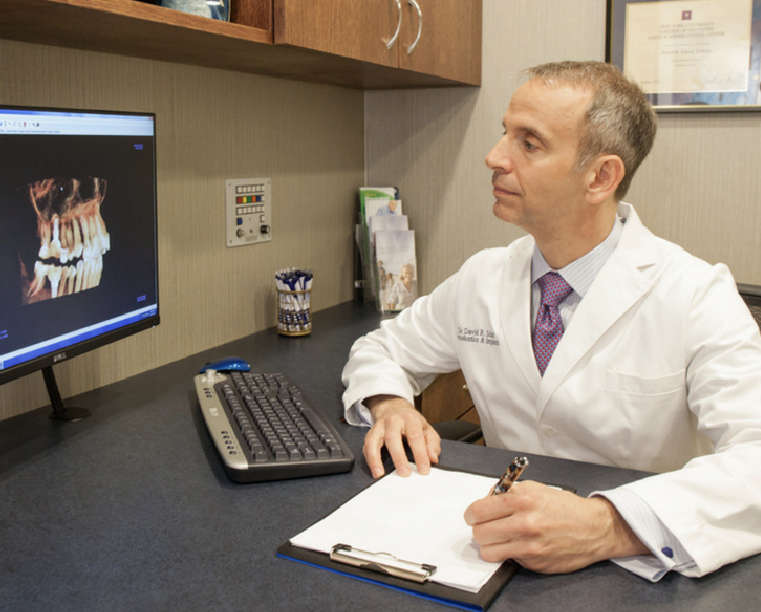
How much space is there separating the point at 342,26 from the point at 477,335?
69 cm

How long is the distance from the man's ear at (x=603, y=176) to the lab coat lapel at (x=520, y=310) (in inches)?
6.8

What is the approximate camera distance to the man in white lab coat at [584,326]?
4.05ft

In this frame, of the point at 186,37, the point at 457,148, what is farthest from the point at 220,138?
the point at 457,148

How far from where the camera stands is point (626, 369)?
52.2 inches

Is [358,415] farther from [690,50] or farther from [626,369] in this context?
[690,50]

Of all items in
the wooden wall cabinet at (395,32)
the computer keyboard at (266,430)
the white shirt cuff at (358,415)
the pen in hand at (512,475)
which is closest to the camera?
Answer: the pen in hand at (512,475)

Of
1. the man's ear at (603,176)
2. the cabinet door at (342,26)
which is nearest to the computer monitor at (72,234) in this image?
the cabinet door at (342,26)

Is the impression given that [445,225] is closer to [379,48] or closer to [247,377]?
[379,48]

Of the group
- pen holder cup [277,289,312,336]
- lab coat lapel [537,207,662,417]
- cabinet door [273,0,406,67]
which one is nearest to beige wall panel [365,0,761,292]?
cabinet door [273,0,406,67]

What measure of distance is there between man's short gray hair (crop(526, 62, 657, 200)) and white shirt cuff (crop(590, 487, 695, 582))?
632mm

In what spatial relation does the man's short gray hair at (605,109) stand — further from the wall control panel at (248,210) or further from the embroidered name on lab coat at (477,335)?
the wall control panel at (248,210)

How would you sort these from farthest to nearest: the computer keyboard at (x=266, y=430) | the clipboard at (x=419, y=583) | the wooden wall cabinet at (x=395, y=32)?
the wooden wall cabinet at (x=395, y=32)
the computer keyboard at (x=266, y=430)
the clipboard at (x=419, y=583)

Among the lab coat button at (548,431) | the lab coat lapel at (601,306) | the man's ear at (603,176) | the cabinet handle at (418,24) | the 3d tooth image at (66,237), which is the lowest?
the lab coat button at (548,431)

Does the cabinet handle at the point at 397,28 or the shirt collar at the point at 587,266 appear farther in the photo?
the cabinet handle at the point at 397,28
